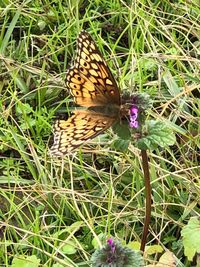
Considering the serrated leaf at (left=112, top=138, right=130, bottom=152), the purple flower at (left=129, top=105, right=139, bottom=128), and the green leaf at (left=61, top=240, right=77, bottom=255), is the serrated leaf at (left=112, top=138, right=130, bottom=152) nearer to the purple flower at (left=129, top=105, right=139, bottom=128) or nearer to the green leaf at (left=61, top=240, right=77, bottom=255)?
the purple flower at (left=129, top=105, right=139, bottom=128)

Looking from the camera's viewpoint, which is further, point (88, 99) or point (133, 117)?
point (88, 99)

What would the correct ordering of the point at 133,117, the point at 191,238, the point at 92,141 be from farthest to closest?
the point at 92,141, the point at 191,238, the point at 133,117

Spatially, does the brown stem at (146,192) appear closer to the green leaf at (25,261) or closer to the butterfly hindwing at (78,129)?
the butterfly hindwing at (78,129)

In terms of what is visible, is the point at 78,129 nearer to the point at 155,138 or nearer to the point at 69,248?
the point at 155,138

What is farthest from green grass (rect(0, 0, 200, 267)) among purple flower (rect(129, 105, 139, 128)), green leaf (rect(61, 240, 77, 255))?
purple flower (rect(129, 105, 139, 128))

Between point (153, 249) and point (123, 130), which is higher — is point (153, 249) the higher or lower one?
the lower one

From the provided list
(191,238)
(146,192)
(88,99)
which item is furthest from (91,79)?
(191,238)

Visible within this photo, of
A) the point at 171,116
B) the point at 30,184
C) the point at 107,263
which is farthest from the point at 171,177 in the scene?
the point at 107,263

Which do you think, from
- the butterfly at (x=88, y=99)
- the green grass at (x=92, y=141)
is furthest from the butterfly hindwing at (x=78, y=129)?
the green grass at (x=92, y=141)
